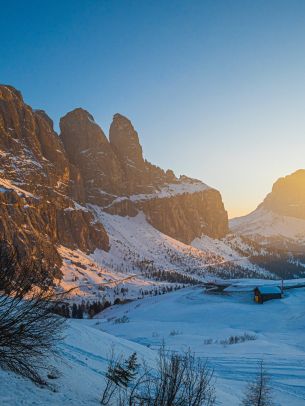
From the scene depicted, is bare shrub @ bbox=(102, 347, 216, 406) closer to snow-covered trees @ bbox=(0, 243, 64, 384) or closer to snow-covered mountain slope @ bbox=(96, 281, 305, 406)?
snow-covered trees @ bbox=(0, 243, 64, 384)

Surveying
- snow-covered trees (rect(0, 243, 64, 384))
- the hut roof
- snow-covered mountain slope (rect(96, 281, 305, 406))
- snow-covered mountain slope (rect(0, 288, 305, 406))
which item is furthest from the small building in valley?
snow-covered trees (rect(0, 243, 64, 384))

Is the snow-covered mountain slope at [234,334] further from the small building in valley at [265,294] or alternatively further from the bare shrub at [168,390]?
the bare shrub at [168,390]

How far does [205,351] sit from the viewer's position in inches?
1371

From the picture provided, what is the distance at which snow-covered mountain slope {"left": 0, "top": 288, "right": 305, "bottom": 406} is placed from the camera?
1185 centimetres

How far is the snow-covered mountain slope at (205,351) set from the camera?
11852 millimetres

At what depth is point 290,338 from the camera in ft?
153

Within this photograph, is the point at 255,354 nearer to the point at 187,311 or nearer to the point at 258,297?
the point at 187,311

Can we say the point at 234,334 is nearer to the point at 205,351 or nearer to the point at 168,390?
the point at 205,351

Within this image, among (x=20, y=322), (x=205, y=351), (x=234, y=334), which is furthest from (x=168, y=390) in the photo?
(x=234, y=334)

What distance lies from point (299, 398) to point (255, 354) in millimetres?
11298

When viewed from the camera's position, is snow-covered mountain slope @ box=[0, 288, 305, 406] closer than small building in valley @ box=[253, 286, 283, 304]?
Yes

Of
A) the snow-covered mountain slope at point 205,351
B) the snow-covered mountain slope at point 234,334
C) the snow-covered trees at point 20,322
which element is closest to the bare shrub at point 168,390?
the snow-covered mountain slope at point 205,351

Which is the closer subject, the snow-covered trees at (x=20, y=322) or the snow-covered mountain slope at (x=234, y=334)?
the snow-covered trees at (x=20, y=322)

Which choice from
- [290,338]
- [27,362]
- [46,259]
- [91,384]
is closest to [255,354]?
[290,338]
